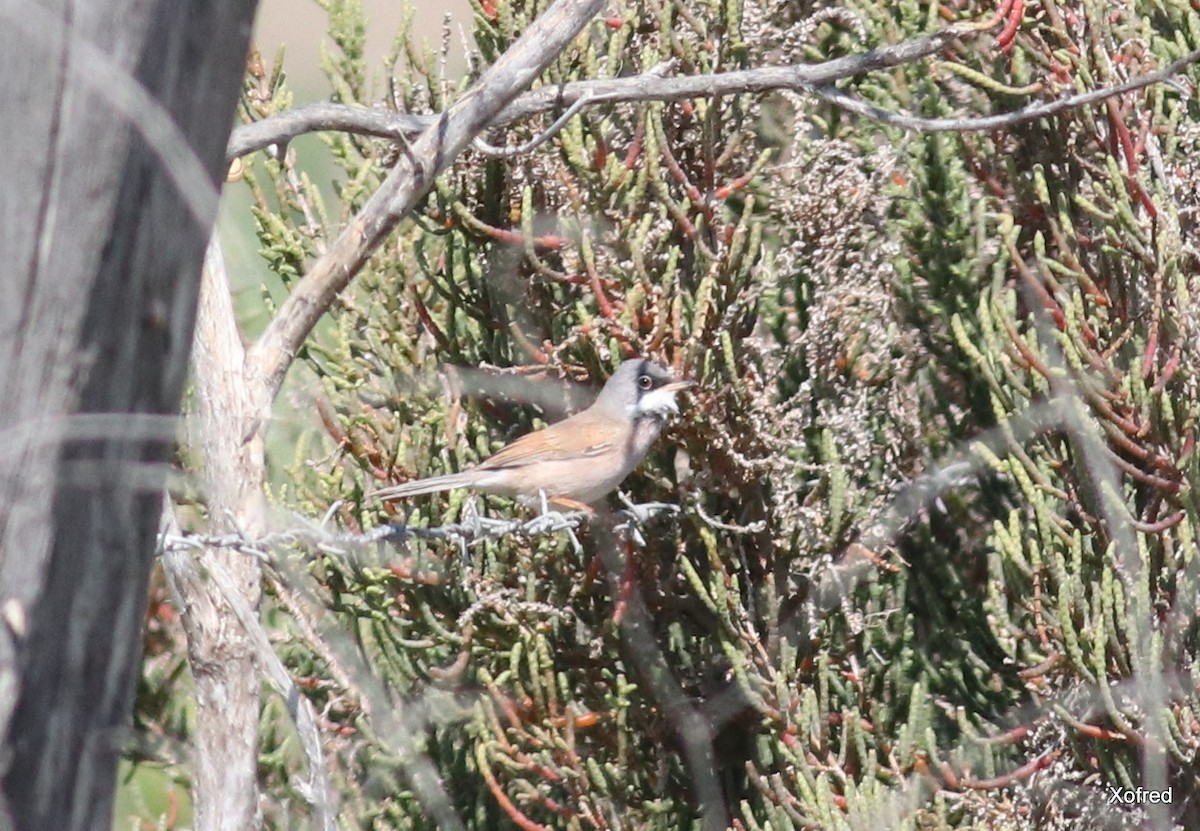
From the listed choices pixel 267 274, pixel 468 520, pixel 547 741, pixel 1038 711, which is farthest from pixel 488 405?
pixel 267 274

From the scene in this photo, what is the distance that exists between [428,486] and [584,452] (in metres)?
0.59

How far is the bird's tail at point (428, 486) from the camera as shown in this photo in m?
4.18

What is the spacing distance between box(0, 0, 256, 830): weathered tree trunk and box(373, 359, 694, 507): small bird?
2750mm

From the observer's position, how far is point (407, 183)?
127 inches

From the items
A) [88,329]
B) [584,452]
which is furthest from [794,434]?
[88,329]

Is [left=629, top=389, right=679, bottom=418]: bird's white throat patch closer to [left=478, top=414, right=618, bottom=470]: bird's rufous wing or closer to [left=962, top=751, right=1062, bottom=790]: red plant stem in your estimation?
[left=478, top=414, right=618, bottom=470]: bird's rufous wing

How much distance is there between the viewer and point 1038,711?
4184 millimetres

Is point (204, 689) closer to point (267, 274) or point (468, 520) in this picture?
point (468, 520)

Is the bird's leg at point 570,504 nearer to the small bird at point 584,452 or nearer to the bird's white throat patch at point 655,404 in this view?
the small bird at point 584,452

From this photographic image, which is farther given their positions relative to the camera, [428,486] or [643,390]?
[428,486]

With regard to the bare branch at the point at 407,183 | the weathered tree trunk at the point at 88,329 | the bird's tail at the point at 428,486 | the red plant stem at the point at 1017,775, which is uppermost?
the bare branch at the point at 407,183

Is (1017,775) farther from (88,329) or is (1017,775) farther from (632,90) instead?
(88,329)

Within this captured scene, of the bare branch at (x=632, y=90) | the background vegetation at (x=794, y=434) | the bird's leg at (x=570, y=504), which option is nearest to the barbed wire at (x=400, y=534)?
the bird's leg at (x=570, y=504)

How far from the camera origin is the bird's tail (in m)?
4.18
